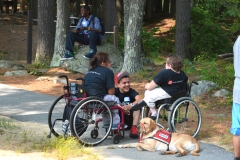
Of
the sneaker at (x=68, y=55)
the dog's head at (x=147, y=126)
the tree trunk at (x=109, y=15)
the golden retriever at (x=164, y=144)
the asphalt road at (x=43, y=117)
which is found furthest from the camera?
Answer: the tree trunk at (x=109, y=15)

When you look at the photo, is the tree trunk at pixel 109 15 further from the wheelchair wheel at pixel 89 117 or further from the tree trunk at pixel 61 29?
the wheelchair wheel at pixel 89 117

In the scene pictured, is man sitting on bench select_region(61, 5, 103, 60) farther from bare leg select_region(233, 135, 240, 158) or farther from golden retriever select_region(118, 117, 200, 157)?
bare leg select_region(233, 135, 240, 158)

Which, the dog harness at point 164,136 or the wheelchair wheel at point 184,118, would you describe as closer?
the dog harness at point 164,136

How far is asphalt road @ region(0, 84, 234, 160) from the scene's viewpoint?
6727 mm

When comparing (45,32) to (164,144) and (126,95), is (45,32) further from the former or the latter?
(164,144)

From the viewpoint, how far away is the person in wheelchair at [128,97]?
7.82 meters

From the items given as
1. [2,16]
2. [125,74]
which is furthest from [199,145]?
[2,16]

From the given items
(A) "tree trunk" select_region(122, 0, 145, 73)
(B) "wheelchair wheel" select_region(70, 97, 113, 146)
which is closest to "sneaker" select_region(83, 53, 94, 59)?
(A) "tree trunk" select_region(122, 0, 145, 73)

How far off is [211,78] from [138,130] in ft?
17.3

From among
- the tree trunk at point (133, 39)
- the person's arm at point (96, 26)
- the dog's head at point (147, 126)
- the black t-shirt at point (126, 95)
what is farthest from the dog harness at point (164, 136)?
the person's arm at point (96, 26)

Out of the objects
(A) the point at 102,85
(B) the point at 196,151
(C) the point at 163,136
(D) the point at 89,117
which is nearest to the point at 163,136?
(C) the point at 163,136

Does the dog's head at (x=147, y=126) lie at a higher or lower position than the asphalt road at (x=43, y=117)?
higher

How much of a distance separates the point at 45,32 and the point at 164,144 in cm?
1063

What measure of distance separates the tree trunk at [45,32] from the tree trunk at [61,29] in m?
1.27
